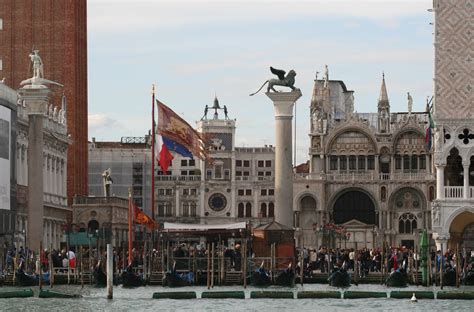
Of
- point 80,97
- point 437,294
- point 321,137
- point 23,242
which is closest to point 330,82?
point 321,137

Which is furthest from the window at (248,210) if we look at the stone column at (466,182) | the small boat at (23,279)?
the small boat at (23,279)

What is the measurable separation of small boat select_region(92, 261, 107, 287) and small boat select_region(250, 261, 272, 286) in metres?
5.32

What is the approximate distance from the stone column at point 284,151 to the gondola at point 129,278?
12625 mm

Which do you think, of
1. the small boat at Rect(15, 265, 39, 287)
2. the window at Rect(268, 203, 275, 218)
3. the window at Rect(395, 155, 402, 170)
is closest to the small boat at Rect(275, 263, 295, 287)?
the small boat at Rect(15, 265, 39, 287)

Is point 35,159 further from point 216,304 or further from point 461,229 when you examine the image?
point 461,229

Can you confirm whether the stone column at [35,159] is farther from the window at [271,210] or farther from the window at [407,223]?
the window at [271,210]

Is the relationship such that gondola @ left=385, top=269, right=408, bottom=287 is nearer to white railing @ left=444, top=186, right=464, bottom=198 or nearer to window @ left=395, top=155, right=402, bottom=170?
white railing @ left=444, top=186, right=464, bottom=198

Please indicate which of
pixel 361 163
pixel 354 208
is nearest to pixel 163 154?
pixel 354 208

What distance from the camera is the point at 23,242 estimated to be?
85750mm

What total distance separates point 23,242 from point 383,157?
160 feet

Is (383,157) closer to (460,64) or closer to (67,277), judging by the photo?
(460,64)

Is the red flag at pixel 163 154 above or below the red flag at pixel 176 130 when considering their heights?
below

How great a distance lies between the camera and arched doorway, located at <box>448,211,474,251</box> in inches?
3214

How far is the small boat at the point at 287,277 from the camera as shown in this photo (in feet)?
209
